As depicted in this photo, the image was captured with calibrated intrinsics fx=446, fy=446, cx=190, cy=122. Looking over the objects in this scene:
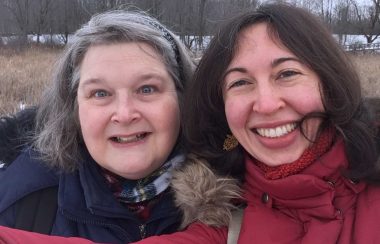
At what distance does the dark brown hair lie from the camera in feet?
5.35

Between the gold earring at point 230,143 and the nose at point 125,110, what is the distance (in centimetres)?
40

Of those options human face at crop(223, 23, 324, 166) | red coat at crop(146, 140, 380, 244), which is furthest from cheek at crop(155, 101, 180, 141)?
red coat at crop(146, 140, 380, 244)

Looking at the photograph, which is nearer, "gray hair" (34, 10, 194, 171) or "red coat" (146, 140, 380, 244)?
"red coat" (146, 140, 380, 244)

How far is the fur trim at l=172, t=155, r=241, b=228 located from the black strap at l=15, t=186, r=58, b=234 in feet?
1.73

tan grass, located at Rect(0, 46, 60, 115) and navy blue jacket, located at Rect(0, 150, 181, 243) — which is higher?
navy blue jacket, located at Rect(0, 150, 181, 243)

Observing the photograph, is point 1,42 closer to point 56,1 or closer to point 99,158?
point 56,1

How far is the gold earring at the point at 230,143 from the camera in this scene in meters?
1.92

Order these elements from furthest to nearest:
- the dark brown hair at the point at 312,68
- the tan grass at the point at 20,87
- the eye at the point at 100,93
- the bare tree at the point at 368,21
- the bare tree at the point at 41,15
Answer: the bare tree at the point at 368,21 < the bare tree at the point at 41,15 < the tan grass at the point at 20,87 < the eye at the point at 100,93 < the dark brown hair at the point at 312,68

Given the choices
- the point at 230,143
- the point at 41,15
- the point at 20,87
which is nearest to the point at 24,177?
the point at 230,143

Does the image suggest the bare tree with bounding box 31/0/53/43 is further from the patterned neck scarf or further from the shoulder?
the patterned neck scarf

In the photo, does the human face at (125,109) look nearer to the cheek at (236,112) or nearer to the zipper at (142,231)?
the zipper at (142,231)

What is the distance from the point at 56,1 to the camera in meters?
27.5

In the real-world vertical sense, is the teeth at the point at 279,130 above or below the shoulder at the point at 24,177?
above

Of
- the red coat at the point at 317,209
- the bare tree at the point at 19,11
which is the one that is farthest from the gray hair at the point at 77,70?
the bare tree at the point at 19,11
